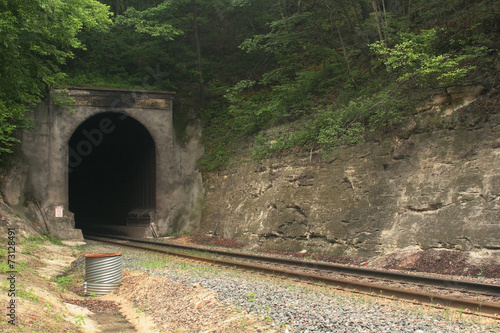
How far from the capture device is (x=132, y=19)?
22469 millimetres

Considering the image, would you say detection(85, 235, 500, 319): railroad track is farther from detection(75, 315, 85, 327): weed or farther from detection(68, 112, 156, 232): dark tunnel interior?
detection(68, 112, 156, 232): dark tunnel interior

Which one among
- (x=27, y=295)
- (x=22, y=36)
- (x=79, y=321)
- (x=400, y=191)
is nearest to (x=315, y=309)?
(x=79, y=321)

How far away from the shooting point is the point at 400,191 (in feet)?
38.8

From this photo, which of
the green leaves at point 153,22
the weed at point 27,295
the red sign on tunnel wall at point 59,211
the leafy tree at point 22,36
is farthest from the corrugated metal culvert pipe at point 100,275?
the green leaves at point 153,22

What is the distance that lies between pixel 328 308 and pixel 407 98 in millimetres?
8721

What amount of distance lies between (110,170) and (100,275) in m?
19.9

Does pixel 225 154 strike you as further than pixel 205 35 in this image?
No

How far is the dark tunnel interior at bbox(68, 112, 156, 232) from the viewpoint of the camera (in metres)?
23.6

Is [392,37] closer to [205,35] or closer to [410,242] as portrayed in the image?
[410,242]

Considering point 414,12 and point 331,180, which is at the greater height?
point 414,12

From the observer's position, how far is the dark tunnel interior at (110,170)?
2361 cm

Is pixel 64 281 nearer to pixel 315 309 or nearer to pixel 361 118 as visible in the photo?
pixel 315 309

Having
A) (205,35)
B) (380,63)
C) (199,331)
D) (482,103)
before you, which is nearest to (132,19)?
(205,35)

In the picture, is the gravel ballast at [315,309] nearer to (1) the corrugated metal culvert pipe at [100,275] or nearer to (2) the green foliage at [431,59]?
(1) the corrugated metal culvert pipe at [100,275]
